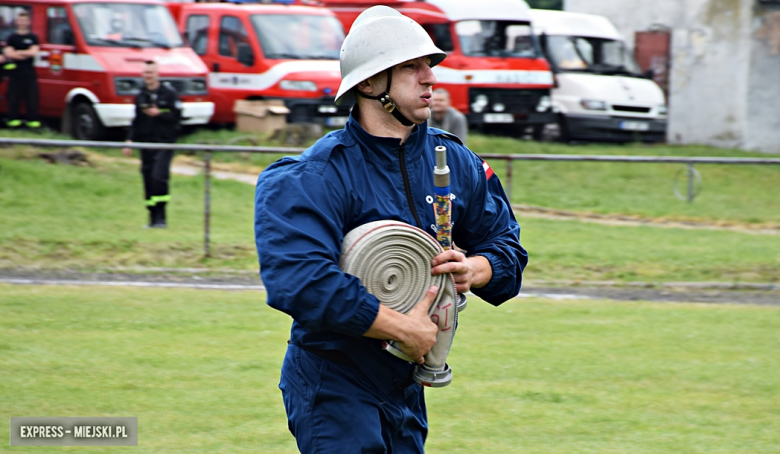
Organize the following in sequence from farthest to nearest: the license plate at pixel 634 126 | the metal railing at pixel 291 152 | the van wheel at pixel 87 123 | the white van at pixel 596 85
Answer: the license plate at pixel 634 126 → the white van at pixel 596 85 → the van wheel at pixel 87 123 → the metal railing at pixel 291 152

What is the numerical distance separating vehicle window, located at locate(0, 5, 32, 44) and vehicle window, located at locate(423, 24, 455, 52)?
25.0 feet

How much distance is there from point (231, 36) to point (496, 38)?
533 cm

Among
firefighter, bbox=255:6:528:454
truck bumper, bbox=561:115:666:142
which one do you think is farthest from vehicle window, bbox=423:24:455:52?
firefighter, bbox=255:6:528:454

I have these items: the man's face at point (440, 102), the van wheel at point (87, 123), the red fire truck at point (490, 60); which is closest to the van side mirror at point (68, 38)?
the van wheel at point (87, 123)

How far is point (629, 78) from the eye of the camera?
2291cm

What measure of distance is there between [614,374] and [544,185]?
6.10 meters

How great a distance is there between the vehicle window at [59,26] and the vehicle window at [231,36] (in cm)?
301

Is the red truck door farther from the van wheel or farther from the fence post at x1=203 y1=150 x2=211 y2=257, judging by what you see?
the fence post at x1=203 y1=150 x2=211 y2=257

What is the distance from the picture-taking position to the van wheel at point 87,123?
17812mm

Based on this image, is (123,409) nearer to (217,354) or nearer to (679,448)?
(217,354)

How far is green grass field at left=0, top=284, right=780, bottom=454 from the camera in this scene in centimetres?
561

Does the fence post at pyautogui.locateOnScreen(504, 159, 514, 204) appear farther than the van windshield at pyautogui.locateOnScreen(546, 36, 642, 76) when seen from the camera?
No

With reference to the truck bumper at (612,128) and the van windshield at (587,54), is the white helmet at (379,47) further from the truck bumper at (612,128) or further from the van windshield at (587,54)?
the van windshield at (587,54)

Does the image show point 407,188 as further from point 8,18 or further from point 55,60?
point 8,18
